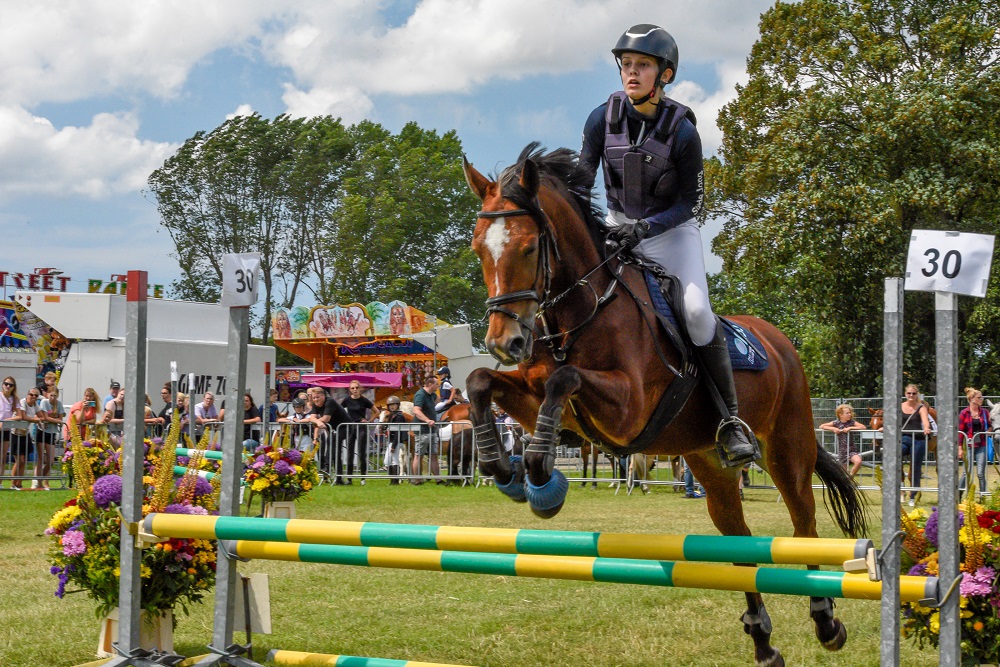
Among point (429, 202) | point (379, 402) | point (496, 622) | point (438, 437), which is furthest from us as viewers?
point (429, 202)

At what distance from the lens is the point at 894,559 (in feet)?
10.4

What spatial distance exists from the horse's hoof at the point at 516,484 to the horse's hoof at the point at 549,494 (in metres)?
0.24

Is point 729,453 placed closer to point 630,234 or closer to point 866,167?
point 630,234

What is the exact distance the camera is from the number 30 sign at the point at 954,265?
3248 mm

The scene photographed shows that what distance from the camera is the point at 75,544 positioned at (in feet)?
16.3

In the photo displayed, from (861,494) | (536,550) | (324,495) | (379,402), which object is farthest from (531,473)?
(379,402)

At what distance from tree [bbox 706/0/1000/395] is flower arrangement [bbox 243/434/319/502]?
1510 cm

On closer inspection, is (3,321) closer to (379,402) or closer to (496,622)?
(379,402)

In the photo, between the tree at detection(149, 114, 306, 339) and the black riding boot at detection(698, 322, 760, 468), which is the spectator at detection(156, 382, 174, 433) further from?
the tree at detection(149, 114, 306, 339)

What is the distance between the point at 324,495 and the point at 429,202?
3710 cm

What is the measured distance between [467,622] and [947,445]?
11.3 ft

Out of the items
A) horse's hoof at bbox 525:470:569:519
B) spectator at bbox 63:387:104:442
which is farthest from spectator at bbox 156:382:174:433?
horse's hoof at bbox 525:470:569:519

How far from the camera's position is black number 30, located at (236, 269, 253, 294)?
4.57 metres

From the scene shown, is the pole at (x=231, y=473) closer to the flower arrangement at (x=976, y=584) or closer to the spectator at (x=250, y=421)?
the flower arrangement at (x=976, y=584)
